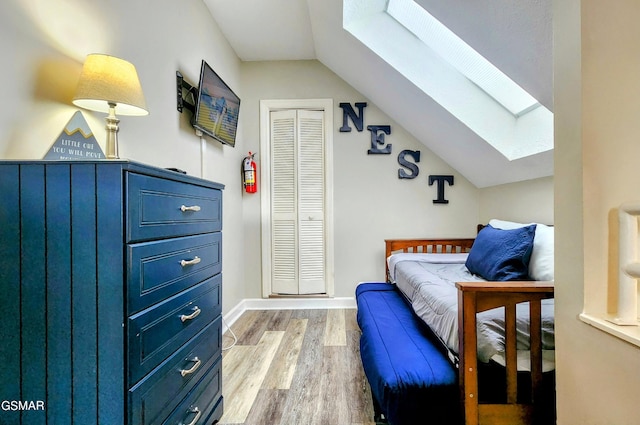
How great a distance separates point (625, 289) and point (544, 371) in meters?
0.67

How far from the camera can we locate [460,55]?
2.20 meters

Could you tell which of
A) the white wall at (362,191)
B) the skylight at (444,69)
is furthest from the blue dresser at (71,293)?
the white wall at (362,191)

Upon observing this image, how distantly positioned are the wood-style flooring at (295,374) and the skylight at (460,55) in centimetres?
210

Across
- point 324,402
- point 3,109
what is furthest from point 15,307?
point 324,402

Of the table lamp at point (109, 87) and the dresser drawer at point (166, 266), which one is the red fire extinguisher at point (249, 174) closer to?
the dresser drawer at point (166, 266)

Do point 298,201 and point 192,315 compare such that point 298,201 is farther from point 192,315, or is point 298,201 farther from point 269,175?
point 192,315

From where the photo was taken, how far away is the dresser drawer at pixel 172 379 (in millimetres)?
913

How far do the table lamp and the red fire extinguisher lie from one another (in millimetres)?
1994

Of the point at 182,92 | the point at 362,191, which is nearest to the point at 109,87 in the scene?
the point at 182,92

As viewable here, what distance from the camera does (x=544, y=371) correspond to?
48.7 inches

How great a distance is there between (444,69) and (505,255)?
1.43 metres

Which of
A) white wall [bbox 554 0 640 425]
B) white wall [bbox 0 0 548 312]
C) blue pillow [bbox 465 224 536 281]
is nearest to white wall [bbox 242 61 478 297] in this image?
white wall [bbox 0 0 548 312]

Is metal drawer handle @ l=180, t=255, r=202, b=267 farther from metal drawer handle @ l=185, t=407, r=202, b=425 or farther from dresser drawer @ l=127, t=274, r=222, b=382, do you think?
metal drawer handle @ l=185, t=407, r=202, b=425

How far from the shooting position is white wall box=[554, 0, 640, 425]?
773 millimetres
